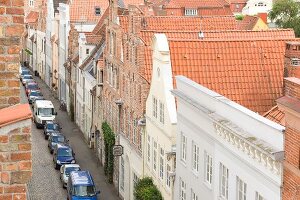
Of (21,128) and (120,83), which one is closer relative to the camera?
(21,128)

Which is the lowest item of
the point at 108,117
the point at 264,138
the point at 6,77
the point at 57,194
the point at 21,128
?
the point at 57,194

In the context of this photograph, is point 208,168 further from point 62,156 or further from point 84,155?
point 84,155

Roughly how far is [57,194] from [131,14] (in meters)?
12.1

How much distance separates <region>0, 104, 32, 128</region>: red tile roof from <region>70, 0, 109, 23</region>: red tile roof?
66.0 metres

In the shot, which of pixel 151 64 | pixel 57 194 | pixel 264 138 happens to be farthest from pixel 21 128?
pixel 57 194

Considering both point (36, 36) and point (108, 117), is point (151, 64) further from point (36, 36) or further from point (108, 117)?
point (36, 36)

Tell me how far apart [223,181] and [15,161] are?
50.1ft

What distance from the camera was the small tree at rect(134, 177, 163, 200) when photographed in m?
31.9

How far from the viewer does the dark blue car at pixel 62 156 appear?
4756cm

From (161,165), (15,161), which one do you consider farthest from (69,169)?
(15,161)

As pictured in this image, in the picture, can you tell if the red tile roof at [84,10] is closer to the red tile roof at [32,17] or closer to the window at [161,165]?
the red tile roof at [32,17]

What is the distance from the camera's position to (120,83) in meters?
43.7

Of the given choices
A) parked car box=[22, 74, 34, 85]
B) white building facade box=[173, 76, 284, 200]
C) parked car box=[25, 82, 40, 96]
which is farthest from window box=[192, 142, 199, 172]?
parked car box=[22, 74, 34, 85]

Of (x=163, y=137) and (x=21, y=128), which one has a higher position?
(x=21, y=128)
